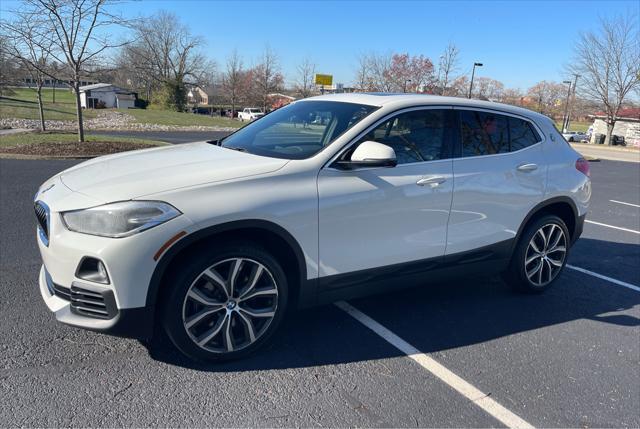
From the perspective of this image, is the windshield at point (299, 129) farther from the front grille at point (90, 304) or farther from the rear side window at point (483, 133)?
the front grille at point (90, 304)

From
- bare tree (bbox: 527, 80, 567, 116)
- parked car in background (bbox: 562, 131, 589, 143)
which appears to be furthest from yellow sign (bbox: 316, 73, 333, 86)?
bare tree (bbox: 527, 80, 567, 116)

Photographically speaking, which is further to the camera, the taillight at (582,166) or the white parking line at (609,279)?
the white parking line at (609,279)

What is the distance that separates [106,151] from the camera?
14383 mm

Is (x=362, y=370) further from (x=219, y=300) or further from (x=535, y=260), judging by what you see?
(x=535, y=260)

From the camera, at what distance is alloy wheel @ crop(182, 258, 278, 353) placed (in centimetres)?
289

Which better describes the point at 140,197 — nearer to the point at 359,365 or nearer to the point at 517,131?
the point at 359,365

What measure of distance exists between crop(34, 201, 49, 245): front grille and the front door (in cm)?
166

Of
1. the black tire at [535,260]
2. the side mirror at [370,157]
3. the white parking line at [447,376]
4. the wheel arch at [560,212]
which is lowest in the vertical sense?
the white parking line at [447,376]

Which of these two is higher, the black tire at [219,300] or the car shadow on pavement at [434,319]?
the black tire at [219,300]

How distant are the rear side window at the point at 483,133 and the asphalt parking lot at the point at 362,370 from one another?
1392 mm

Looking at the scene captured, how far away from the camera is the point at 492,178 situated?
3.99m

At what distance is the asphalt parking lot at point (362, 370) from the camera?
103 inches

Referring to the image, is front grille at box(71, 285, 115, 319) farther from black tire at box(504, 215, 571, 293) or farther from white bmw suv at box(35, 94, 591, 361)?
black tire at box(504, 215, 571, 293)

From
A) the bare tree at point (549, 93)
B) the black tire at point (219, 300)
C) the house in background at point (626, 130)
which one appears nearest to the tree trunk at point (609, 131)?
the house in background at point (626, 130)
